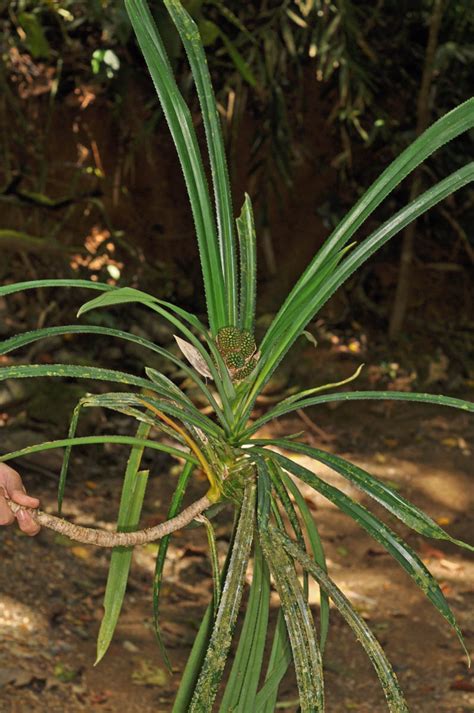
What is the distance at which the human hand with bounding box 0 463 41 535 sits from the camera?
0.75 meters

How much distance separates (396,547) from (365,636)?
2.8 inches

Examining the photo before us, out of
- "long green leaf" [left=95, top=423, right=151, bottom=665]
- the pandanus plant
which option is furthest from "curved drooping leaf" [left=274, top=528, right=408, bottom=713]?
"long green leaf" [left=95, top=423, right=151, bottom=665]

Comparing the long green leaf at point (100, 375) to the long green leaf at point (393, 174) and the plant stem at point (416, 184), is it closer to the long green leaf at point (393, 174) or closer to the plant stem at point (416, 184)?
the long green leaf at point (393, 174)

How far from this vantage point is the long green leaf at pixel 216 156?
0.83 meters

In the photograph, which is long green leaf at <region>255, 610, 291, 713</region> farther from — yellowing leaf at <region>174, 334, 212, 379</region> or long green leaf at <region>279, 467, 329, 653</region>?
yellowing leaf at <region>174, 334, 212, 379</region>

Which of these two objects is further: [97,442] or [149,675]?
[149,675]

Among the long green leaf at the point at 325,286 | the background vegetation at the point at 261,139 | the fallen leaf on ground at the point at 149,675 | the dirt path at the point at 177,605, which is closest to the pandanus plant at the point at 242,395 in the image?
the long green leaf at the point at 325,286

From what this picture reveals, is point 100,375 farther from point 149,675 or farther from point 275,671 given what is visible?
point 149,675

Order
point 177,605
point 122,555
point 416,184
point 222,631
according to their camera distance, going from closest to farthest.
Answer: point 222,631 < point 122,555 < point 177,605 < point 416,184

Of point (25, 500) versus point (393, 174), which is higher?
point (393, 174)

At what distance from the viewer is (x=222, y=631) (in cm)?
69

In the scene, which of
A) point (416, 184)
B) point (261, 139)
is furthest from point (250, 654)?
point (416, 184)

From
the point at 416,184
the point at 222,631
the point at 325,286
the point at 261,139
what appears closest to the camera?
the point at 222,631

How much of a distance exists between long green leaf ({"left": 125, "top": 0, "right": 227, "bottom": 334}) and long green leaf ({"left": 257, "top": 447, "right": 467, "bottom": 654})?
169mm
